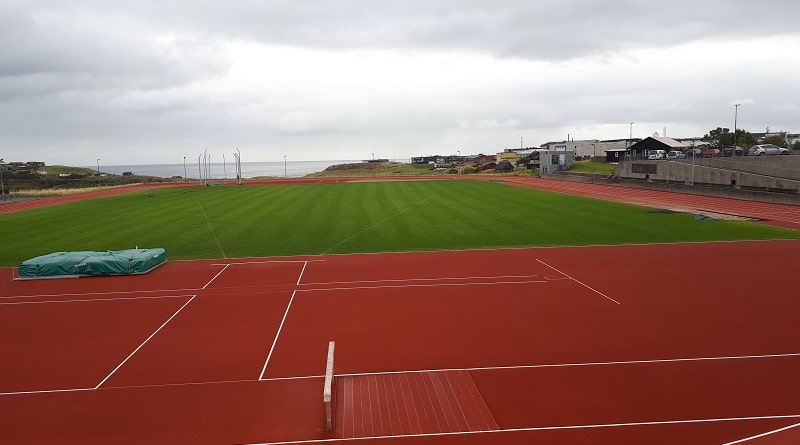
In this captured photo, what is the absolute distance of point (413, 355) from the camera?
1216cm

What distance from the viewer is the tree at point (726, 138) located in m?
68.0

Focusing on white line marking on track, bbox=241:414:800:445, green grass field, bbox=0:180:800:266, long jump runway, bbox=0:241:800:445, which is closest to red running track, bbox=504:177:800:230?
green grass field, bbox=0:180:800:266

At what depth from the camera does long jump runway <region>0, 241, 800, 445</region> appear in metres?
9.19

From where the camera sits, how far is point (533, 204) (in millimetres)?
41531

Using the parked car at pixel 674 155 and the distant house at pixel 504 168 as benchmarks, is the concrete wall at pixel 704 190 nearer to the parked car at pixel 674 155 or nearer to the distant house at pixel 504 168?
the parked car at pixel 674 155

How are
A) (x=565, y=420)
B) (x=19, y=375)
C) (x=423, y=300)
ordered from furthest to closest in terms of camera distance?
(x=423, y=300), (x=19, y=375), (x=565, y=420)

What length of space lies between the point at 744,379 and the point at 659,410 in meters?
2.69

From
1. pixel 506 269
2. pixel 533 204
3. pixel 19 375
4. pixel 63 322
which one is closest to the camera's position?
pixel 19 375

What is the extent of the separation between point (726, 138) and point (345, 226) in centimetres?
6211

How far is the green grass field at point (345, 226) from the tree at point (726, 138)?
37636 millimetres

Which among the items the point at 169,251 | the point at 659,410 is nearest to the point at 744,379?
the point at 659,410

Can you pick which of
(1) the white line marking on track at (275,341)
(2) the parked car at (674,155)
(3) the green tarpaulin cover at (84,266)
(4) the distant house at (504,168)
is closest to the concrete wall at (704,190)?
(2) the parked car at (674,155)

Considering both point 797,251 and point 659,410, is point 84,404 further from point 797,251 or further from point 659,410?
point 797,251

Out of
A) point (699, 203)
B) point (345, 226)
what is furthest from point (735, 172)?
point (345, 226)
